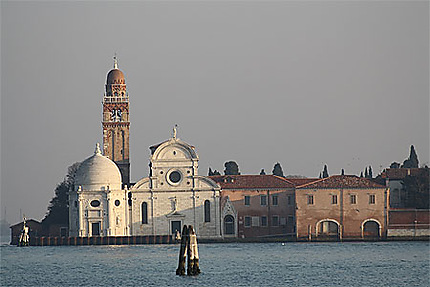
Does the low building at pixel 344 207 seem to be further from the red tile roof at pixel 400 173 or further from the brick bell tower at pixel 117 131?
the brick bell tower at pixel 117 131

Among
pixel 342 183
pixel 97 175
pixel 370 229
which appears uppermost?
pixel 97 175

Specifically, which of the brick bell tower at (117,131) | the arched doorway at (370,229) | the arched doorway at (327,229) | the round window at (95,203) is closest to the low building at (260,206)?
the arched doorway at (327,229)

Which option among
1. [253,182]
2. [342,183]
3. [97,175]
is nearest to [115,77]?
[97,175]

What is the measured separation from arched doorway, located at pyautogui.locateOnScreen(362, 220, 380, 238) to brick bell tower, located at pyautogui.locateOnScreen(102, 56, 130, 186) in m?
18.5

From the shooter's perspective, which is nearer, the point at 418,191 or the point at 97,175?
the point at 418,191

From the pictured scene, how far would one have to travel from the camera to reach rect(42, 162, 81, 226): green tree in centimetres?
8250

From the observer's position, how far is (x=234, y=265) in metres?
Answer: 54.8

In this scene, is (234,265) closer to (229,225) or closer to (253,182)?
(253,182)

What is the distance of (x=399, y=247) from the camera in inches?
2675

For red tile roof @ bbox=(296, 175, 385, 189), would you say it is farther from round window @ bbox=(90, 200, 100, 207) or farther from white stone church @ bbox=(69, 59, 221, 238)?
round window @ bbox=(90, 200, 100, 207)

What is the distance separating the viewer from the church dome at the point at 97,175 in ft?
254

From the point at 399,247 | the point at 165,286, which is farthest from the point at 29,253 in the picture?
the point at 165,286

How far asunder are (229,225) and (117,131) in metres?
12.3

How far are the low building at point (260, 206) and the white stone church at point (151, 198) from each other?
1.04 metres
